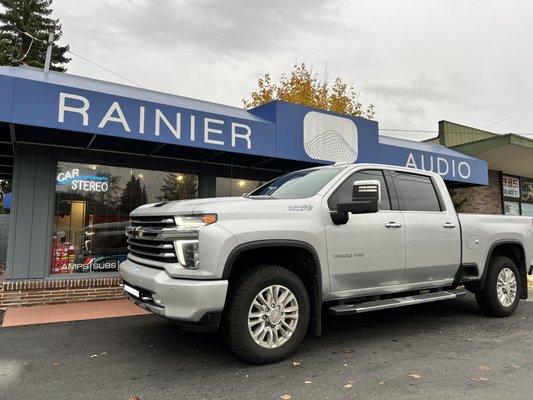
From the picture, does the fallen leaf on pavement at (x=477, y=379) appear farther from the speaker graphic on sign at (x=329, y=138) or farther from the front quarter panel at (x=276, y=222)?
the speaker graphic on sign at (x=329, y=138)

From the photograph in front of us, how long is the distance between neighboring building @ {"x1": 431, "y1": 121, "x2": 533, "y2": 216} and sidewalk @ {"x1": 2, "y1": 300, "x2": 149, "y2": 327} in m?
12.3

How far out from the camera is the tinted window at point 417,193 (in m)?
5.83

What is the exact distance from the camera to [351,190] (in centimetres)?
529

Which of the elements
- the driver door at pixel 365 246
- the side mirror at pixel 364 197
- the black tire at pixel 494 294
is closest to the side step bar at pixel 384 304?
the driver door at pixel 365 246

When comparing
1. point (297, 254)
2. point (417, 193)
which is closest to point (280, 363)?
point (297, 254)

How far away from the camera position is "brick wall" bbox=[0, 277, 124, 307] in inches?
287

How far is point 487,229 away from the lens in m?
6.48

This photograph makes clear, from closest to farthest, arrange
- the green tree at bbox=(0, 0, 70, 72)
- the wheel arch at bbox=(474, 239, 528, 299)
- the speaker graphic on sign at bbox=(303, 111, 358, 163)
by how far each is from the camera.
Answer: the wheel arch at bbox=(474, 239, 528, 299) < the speaker graphic on sign at bbox=(303, 111, 358, 163) < the green tree at bbox=(0, 0, 70, 72)

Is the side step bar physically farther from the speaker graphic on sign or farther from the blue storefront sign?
the speaker graphic on sign

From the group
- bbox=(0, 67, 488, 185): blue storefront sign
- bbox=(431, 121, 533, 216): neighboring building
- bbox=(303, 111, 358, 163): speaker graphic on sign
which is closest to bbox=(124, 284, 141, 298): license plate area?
bbox=(0, 67, 488, 185): blue storefront sign

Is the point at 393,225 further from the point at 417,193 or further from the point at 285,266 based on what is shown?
the point at 285,266

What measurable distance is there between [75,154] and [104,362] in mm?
4650

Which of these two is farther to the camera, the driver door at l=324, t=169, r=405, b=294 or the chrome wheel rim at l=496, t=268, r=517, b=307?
the chrome wheel rim at l=496, t=268, r=517, b=307

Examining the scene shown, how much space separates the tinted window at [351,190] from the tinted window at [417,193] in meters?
0.30
